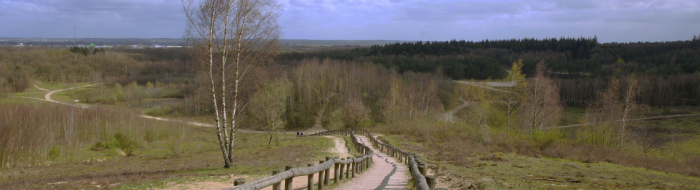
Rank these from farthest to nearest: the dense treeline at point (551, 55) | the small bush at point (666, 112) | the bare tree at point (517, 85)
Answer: the dense treeline at point (551, 55)
the small bush at point (666, 112)
the bare tree at point (517, 85)

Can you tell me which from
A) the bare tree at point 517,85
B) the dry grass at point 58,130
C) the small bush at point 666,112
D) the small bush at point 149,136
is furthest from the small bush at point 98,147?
the small bush at point 666,112

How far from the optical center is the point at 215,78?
56.3 ft

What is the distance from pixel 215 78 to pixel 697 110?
3600 inches

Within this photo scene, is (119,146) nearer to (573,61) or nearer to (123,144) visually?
(123,144)

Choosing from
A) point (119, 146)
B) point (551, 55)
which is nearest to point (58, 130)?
point (119, 146)

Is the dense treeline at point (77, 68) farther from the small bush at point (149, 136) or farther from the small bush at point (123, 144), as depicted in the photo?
the small bush at point (123, 144)

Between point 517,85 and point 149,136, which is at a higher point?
point 517,85

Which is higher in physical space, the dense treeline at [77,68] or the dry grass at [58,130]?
the dense treeline at [77,68]

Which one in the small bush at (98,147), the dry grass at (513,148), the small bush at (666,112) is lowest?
the small bush at (98,147)

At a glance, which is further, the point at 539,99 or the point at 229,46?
the point at 539,99

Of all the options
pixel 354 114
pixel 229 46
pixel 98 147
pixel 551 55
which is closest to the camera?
pixel 229 46

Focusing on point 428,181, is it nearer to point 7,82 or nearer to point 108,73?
point 7,82

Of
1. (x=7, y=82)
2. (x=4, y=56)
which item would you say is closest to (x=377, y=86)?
(x=7, y=82)

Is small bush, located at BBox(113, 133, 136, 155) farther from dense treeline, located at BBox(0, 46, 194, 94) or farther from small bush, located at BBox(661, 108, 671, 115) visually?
small bush, located at BBox(661, 108, 671, 115)
